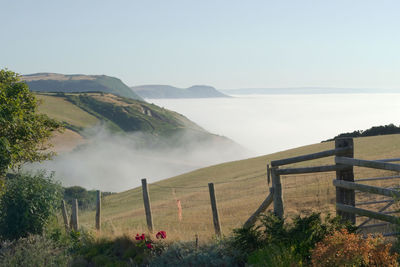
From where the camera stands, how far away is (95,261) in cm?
1238

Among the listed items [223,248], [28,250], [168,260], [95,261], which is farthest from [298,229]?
[28,250]

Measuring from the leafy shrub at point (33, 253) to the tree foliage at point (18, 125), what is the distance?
9.74 ft

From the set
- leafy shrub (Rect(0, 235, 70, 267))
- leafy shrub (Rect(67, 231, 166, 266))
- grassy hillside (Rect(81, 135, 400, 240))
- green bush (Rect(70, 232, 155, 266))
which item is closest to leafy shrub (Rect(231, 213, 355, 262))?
grassy hillside (Rect(81, 135, 400, 240))

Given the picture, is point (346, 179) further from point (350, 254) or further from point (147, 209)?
point (147, 209)

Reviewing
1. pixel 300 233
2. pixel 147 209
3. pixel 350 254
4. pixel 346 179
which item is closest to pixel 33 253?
pixel 147 209

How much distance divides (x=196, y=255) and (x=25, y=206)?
733 centimetres

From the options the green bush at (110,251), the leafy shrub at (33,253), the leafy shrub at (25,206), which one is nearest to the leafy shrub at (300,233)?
the green bush at (110,251)

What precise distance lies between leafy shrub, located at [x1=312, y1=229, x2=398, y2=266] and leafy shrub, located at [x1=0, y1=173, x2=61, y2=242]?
1046cm

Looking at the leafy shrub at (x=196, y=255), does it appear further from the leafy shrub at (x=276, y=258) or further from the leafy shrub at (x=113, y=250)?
the leafy shrub at (x=276, y=258)

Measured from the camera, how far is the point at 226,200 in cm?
2980

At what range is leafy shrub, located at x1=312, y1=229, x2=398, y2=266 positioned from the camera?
6.75m

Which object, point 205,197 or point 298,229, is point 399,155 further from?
point 298,229

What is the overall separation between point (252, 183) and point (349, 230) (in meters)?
27.9

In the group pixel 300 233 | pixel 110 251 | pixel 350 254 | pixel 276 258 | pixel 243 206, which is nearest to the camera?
pixel 350 254
